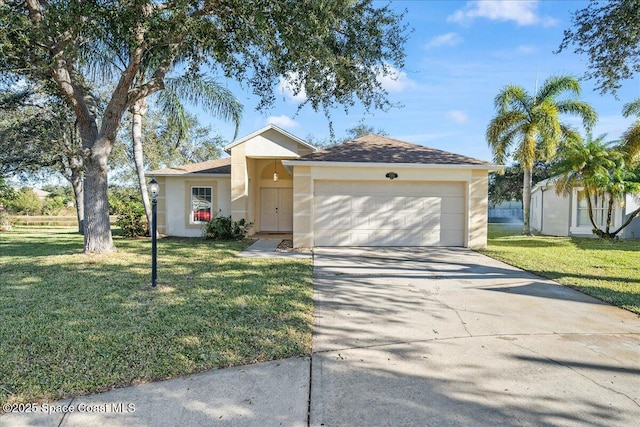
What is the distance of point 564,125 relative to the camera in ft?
51.6

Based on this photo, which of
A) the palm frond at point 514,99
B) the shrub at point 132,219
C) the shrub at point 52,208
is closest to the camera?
the shrub at point 132,219

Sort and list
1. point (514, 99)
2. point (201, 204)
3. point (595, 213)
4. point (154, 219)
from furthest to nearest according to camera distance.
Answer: point (595, 213) → point (201, 204) → point (514, 99) → point (154, 219)

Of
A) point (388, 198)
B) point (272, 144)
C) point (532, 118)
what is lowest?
point (388, 198)

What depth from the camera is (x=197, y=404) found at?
9.27 ft

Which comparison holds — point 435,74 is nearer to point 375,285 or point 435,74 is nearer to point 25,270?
point 375,285

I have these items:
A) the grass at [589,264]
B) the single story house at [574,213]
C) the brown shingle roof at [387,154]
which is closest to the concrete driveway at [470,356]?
the grass at [589,264]

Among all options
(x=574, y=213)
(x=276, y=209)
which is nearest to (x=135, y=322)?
(x=276, y=209)

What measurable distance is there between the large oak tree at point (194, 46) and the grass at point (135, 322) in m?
3.64

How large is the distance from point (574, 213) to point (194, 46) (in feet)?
57.0

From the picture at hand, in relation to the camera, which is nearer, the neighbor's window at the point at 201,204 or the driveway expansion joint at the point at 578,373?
the driveway expansion joint at the point at 578,373

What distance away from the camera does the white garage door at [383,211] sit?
11562mm

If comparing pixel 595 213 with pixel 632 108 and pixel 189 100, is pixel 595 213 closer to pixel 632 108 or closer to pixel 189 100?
pixel 632 108

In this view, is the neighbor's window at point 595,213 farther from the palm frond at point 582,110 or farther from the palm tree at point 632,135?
the palm frond at point 582,110

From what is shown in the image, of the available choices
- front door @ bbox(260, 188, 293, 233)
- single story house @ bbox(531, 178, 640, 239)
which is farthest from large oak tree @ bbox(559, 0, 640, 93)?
front door @ bbox(260, 188, 293, 233)
